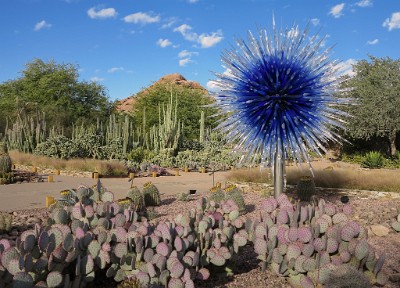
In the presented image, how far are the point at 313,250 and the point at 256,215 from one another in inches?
147

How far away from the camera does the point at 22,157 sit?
19.2 meters

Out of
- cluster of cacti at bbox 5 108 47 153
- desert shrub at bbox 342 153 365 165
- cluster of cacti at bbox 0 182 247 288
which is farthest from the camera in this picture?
desert shrub at bbox 342 153 365 165

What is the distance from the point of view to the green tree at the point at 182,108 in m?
39.6

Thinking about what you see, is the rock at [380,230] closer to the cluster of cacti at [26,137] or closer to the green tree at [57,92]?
the cluster of cacti at [26,137]

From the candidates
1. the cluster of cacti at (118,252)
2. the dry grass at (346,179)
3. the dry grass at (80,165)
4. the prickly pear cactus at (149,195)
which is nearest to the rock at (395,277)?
the cluster of cacti at (118,252)

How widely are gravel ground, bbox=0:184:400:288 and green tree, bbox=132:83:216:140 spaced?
2806cm

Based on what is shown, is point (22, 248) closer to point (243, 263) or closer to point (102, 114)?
point (243, 263)

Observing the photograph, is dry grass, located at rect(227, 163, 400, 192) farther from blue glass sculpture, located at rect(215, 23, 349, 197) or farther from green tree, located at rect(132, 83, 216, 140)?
green tree, located at rect(132, 83, 216, 140)

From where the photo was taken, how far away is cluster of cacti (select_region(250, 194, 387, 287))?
3.95 meters

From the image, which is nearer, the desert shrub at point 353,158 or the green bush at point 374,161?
the green bush at point 374,161

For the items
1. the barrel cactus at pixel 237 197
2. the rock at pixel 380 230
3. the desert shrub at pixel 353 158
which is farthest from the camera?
the desert shrub at pixel 353 158

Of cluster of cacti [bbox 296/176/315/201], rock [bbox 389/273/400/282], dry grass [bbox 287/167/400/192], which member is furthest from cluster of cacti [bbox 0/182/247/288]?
dry grass [bbox 287/167/400/192]

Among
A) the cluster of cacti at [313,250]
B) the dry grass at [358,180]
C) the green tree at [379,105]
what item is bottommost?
the cluster of cacti at [313,250]

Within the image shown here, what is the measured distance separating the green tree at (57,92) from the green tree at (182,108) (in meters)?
4.50
